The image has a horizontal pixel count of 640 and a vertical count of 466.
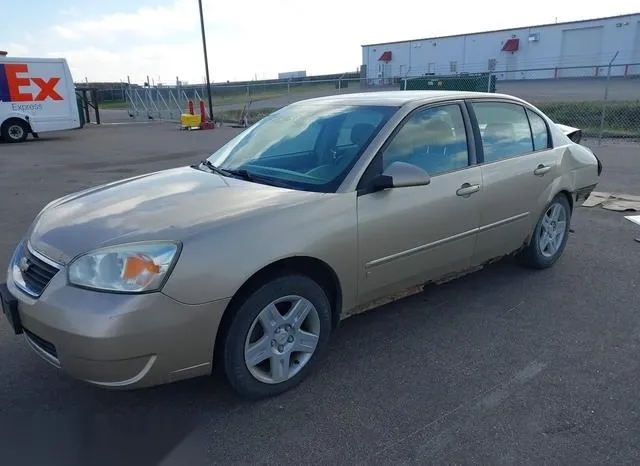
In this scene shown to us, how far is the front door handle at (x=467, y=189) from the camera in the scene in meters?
3.68

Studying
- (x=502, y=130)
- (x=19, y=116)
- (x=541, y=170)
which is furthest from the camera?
(x=19, y=116)

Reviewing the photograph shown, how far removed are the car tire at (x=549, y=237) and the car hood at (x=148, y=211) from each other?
2585mm

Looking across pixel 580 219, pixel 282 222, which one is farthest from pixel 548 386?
pixel 580 219

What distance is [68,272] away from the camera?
2.48 metres

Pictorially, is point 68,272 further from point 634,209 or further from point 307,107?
point 634,209

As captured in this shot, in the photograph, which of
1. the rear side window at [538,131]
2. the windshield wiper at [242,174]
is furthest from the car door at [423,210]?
the rear side window at [538,131]

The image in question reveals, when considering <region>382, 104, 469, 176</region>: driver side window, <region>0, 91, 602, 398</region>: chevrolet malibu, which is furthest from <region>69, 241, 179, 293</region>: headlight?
<region>382, 104, 469, 176</region>: driver side window

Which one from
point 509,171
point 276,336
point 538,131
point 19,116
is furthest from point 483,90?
point 19,116

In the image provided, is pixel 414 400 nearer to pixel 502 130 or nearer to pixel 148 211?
pixel 148 211

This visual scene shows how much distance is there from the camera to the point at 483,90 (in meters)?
15.9

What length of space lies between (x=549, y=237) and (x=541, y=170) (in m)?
0.73

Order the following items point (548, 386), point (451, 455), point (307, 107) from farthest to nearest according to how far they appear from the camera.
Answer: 1. point (307, 107)
2. point (548, 386)
3. point (451, 455)

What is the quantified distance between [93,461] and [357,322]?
1994 mm

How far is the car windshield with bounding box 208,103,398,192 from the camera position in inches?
129
